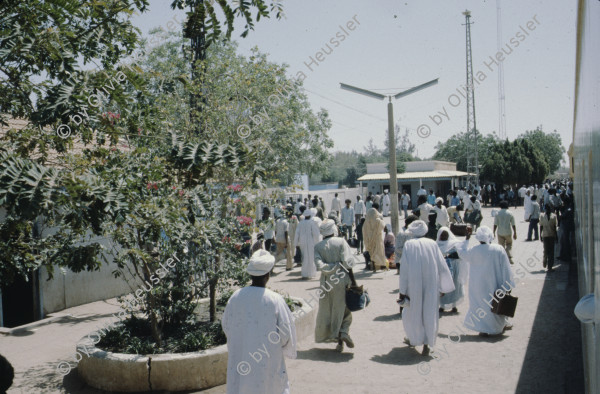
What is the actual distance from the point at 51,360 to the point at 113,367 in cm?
187

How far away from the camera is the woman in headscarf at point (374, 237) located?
40.9 ft

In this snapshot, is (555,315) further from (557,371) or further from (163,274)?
(163,274)

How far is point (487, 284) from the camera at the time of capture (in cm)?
736

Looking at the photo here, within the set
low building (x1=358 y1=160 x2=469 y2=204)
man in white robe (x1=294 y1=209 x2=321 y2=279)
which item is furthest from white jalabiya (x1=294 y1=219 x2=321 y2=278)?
low building (x1=358 y1=160 x2=469 y2=204)

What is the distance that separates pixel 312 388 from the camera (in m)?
5.59

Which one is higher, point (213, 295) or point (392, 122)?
point (392, 122)

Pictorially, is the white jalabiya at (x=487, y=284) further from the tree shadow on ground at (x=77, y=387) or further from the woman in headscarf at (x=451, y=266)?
the tree shadow on ground at (x=77, y=387)

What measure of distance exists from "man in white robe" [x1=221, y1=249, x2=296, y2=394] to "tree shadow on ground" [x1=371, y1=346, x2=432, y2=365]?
2.54 metres

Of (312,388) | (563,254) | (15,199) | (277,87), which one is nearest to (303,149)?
(277,87)

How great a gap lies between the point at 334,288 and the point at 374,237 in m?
5.99

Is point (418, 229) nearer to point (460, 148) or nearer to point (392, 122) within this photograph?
point (392, 122)

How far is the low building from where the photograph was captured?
37.6 m

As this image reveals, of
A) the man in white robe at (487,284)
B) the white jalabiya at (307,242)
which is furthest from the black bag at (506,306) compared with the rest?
the white jalabiya at (307,242)

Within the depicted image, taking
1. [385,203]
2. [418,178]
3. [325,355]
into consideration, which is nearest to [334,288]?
[325,355]
